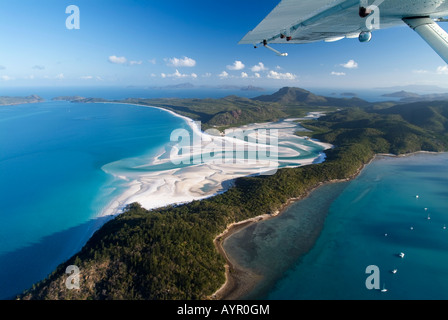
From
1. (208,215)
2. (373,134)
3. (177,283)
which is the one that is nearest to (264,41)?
(177,283)

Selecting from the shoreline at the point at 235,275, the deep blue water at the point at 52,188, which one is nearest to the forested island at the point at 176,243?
the shoreline at the point at 235,275

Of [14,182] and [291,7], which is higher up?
[291,7]

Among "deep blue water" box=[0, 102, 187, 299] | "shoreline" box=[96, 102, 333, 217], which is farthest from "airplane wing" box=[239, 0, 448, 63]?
"shoreline" box=[96, 102, 333, 217]

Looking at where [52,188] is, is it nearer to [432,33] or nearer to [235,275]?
[235,275]

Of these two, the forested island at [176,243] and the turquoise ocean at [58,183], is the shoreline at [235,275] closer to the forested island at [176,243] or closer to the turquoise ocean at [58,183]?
the forested island at [176,243]

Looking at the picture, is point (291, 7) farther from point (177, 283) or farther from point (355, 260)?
point (355, 260)

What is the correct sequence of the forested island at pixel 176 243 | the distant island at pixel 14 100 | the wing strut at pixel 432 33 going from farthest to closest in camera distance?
the distant island at pixel 14 100
the forested island at pixel 176 243
the wing strut at pixel 432 33

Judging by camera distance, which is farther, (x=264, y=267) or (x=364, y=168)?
(x=364, y=168)

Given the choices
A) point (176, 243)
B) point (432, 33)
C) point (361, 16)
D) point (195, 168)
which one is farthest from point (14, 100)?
point (432, 33)
